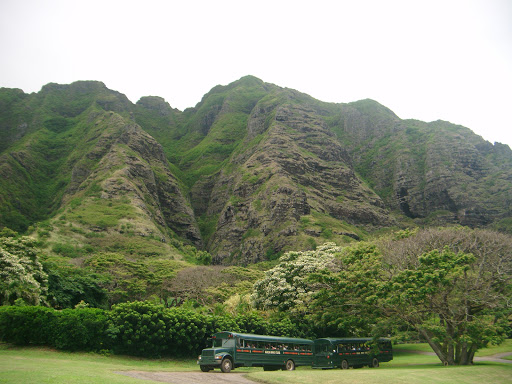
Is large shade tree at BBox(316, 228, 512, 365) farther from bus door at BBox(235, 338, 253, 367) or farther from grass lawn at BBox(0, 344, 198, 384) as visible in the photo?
grass lawn at BBox(0, 344, 198, 384)

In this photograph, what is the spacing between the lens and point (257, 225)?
140 metres

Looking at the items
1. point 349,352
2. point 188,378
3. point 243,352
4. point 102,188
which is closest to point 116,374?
point 188,378

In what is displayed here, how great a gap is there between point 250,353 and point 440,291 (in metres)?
15.7

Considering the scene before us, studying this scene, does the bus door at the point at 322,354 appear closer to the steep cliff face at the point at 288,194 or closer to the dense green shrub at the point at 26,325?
the dense green shrub at the point at 26,325

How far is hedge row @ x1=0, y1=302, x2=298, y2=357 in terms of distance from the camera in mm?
27875

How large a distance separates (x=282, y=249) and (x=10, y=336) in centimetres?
9778

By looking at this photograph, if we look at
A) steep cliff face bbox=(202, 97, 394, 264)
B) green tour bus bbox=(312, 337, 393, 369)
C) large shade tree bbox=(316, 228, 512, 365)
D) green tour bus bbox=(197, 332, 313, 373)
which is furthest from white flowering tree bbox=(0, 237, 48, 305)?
steep cliff face bbox=(202, 97, 394, 264)

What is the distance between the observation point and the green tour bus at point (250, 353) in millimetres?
27281

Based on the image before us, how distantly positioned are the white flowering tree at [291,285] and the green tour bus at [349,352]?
7.47 metres

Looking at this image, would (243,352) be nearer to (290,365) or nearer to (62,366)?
(290,365)

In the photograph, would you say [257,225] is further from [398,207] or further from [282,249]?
[398,207]

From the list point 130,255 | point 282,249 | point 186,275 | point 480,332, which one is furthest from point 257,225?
point 480,332

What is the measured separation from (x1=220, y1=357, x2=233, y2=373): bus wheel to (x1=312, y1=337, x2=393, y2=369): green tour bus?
856cm

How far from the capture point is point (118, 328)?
3003cm
